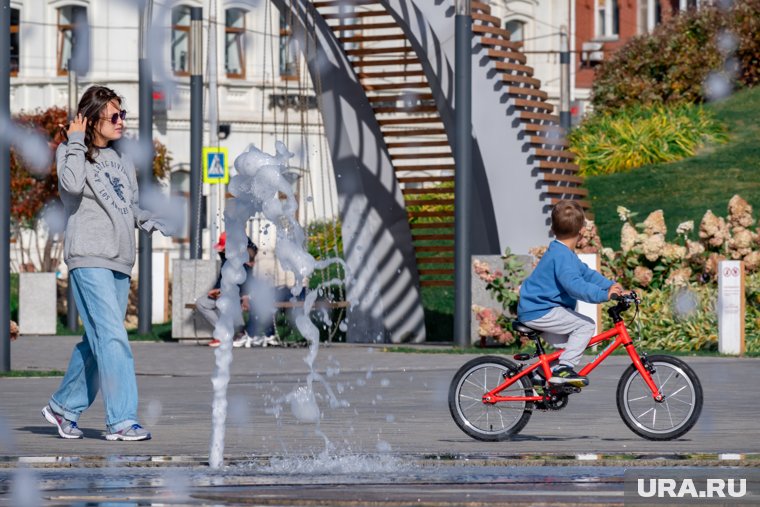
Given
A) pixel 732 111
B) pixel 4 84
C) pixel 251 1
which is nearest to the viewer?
pixel 4 84

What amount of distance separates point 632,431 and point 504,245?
10138 millimetres

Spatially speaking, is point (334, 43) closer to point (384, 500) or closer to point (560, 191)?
point (560, 191)

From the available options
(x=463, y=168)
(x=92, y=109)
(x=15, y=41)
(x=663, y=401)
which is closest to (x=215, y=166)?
(x=463, y=168)

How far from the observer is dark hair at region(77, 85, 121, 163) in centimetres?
991

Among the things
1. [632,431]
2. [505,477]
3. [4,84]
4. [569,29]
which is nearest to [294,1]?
[4,84]

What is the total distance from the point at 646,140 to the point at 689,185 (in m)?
3.22

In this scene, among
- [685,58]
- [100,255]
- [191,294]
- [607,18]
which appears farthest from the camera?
[607,18]

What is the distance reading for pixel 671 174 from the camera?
32.1 meters

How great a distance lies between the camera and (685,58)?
3766 centimetres

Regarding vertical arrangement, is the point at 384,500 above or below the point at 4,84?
below

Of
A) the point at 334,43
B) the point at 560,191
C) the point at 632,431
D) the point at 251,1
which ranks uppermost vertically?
the point at 251,1

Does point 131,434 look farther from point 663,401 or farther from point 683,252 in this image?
point 683,252

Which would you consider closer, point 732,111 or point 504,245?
point 504,245

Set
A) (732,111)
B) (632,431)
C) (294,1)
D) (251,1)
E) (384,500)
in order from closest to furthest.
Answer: (384,500), (632,431), (294,1), (732,111), (251,1)
